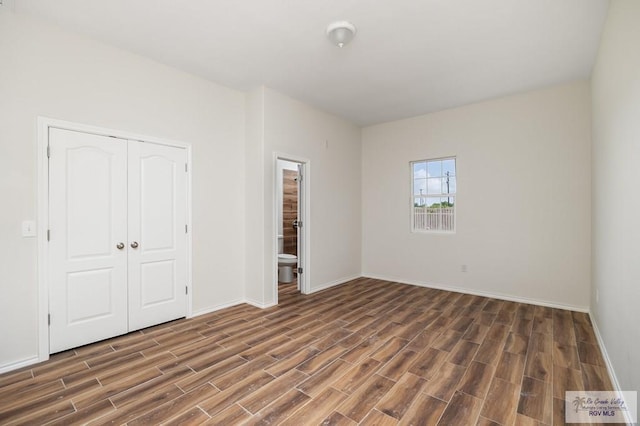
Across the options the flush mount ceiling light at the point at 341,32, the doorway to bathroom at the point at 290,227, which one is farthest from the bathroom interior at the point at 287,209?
the flush mount ceiling light at the point at 341,32

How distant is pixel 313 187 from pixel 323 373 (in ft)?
9.64

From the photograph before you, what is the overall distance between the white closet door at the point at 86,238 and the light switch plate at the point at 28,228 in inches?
4.7

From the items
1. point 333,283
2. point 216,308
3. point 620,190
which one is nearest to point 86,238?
point 216,308

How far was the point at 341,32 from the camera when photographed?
2.59m

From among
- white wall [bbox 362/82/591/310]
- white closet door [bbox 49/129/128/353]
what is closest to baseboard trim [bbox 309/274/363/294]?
white wall [bbox 362/82/591/310]

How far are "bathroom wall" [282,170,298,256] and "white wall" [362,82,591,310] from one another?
6.86 ft

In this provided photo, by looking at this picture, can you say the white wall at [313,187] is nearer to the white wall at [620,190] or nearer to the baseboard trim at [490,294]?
the baseboard trim at [490,294]

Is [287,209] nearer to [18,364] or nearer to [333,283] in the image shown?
[333,283]

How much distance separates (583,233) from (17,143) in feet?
19.8

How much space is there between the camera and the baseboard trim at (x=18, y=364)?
7.55 ft

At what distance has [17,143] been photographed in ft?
7.82

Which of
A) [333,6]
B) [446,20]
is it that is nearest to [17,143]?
[333,6]

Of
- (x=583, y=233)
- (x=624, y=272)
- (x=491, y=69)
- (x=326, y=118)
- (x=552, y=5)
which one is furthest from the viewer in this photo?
(x=326, y=118)

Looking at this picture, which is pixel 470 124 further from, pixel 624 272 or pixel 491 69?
pixel 624 272
